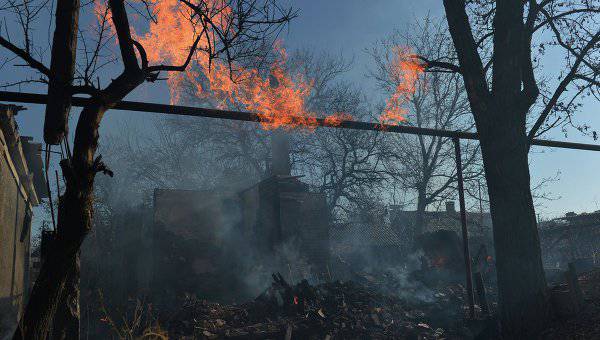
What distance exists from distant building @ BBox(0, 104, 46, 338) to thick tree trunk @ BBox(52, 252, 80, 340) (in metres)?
5.91

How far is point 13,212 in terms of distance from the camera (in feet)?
34.5

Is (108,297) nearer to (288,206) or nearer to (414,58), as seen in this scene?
(288,206)

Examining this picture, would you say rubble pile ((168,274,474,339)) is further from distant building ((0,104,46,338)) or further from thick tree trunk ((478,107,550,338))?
thick tree trunk ((478,107,550,338))

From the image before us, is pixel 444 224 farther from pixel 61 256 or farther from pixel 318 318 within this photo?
pixel 61 256

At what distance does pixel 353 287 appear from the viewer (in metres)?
12.2

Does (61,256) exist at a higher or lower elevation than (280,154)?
lower

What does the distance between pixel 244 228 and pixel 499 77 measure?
13630 mm

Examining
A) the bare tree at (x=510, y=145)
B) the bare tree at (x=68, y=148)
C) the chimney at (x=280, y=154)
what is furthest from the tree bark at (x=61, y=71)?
the chimney at (x=280, y=154)

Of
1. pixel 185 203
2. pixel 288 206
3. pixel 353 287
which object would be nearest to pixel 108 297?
pixel 185 203

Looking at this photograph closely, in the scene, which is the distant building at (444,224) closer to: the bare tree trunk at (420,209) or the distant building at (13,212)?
the bare tree trunk at (420,209)

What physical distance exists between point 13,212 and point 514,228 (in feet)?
35.2

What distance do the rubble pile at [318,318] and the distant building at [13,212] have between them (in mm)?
3640

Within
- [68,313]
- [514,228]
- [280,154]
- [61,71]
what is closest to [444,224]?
[280,154]

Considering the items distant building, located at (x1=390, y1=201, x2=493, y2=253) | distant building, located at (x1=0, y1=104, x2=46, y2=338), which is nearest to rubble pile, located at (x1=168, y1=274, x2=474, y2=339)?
distant building, located at (x1=0, y1=104, x2=46, y2=338)
